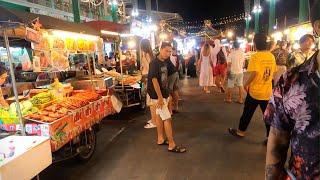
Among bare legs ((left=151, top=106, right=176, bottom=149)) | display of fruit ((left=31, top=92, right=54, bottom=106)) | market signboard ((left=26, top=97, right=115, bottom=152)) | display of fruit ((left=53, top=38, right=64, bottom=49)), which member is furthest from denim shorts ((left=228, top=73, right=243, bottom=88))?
display of fruit ((left=31, top=92, right=54, bottom=106))

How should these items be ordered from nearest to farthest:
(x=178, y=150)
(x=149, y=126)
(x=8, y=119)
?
(x=8, y=119) < (x=178, y=150) < (x=149, y=126)

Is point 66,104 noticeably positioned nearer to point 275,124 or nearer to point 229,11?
point 275,124

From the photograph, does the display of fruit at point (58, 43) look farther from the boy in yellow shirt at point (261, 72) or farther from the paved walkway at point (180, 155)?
the boy in yellow shirt at point (261, 72)

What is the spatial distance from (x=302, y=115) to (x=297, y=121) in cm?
5

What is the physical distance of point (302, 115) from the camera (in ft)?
5.26

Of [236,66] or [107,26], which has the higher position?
[107,26]

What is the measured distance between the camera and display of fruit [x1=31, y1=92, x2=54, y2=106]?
502 cm

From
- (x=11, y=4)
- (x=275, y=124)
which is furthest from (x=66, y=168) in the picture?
(x=11, y=4)

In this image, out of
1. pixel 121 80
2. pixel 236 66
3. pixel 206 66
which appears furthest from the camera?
pixel 206 66

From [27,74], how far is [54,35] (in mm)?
4077

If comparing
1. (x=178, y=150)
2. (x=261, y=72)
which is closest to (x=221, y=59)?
(x=261, y=72)

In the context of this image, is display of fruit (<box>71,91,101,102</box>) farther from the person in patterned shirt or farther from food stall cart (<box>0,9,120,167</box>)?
the person in patterned shirt

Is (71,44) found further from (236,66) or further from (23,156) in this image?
(236,66)

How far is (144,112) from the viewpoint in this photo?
31.0 feet
